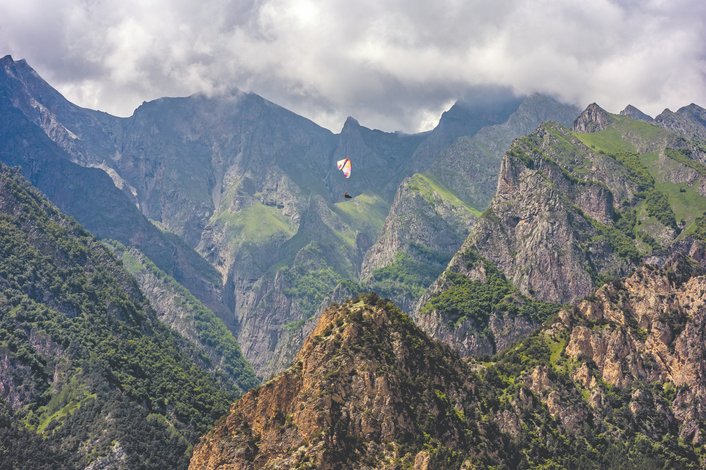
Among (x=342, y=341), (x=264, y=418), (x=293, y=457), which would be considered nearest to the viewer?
(x=293, y=457)

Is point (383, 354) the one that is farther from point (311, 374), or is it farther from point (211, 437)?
point (211, 437)

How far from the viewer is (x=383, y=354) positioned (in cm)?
19950

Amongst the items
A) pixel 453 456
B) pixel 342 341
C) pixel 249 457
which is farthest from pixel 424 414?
pixel 249 457

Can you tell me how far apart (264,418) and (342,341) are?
24523 millimetres

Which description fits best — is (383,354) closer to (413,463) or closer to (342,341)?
(342,341)

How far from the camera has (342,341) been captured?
650ft

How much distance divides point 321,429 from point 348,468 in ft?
30.2

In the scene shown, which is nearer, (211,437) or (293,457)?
(293,457)

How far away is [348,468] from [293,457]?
10331mm

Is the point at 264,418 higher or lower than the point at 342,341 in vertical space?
lower

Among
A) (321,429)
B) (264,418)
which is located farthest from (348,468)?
(264,418)

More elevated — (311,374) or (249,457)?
(311,374)

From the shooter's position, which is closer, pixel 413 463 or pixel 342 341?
pixel 413 463

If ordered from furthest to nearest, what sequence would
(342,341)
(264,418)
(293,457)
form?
1. (342,341)
2. (264,418)
3. (293,457)
